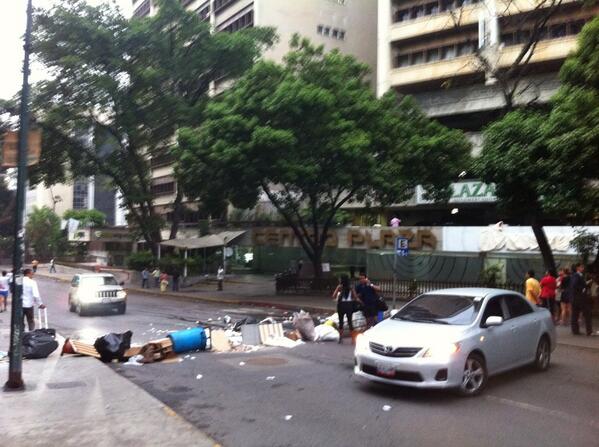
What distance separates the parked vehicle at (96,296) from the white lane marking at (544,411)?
1579 centimetres

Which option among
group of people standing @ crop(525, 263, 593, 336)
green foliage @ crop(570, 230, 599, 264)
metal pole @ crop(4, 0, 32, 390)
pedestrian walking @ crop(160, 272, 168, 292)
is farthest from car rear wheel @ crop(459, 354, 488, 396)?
pedestrian walking @ crop(160, 272, 168, 292)

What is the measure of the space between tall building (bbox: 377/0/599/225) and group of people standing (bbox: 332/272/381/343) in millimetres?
21015

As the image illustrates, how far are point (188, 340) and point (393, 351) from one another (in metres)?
5.18

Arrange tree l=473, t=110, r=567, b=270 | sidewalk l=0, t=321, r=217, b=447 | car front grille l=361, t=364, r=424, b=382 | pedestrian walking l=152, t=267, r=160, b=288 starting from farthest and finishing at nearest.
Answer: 1. pedestrian walking l=152, t=267, r=160, b=288
2. tree l=473, t=110, r=567, b=270
3. car front grille l=361, t=364, r=424, b=382
4. sidewalk l=0, t=321, r=217, b=447

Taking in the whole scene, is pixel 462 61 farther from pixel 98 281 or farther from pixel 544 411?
pixel 544 411

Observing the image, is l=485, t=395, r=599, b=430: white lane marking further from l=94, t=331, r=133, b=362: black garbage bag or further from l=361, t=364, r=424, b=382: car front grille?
l=94, t=331, r=133, b=362: black garbage bag

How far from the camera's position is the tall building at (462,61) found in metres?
32.9

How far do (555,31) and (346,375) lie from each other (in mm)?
30149

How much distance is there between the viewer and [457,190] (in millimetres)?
35219

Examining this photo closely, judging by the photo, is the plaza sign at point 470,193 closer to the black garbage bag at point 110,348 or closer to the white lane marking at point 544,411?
the black garbage bag at point 110,348

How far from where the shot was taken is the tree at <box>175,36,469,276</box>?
76.0 ft

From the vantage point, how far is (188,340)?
11.8 m

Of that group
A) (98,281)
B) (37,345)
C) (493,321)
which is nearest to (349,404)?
(493,321)

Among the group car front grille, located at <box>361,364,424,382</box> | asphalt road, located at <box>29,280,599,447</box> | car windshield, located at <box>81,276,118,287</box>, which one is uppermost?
car windshield, located at <box>81,276,118,287</box>
